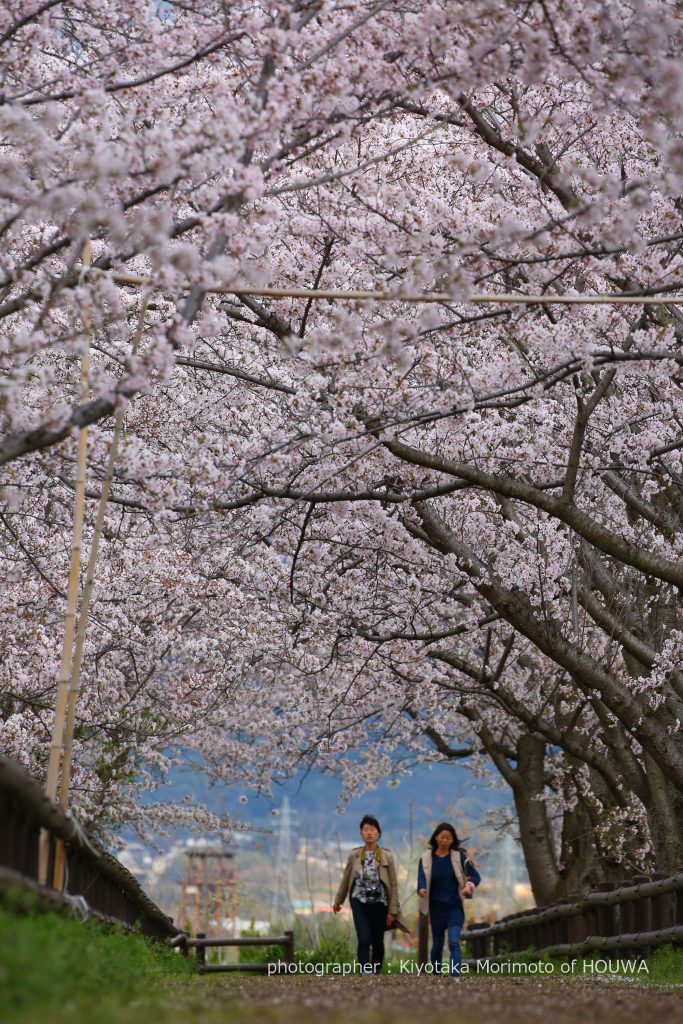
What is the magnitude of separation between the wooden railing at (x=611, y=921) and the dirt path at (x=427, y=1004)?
7.00ft

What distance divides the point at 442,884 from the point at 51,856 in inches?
213

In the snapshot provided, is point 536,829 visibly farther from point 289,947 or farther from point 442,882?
point 442,882

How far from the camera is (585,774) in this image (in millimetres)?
19078

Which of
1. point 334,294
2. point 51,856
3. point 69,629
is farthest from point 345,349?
point 51,856

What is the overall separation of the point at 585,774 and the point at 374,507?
9985mm

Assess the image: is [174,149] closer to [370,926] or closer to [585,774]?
[370,926]

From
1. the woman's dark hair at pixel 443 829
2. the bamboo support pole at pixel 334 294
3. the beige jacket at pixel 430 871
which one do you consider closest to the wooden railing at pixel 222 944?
the beige jacket at pixel 430 871

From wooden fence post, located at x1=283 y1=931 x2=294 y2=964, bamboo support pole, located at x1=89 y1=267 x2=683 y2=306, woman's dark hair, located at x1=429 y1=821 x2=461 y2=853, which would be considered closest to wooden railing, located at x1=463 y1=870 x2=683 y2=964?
woman's dark hair, located at x1=429 y1=821 x2=461 y2=853

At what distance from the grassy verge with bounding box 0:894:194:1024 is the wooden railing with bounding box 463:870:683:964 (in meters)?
5.65

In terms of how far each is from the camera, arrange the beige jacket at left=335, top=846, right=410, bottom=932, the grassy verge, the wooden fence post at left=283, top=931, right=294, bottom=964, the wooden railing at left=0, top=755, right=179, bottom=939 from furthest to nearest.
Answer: the wooden fence post at left=283, top=931, right=294, bottom=964 < the beige jacket at left=335, top=846, right=410, bottom=932 < the wooden railing at left=0, top=755, right=179, bottom=939 < the grassy verge

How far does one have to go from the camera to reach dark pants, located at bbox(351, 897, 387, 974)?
10742 mm

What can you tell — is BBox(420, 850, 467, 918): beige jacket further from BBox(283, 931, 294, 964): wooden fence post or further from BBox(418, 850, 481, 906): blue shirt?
BBox(283, 931, 294, 964): wooden fence post

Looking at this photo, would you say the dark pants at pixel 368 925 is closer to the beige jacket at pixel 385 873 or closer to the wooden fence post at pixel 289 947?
the beige jacket at pixel 385 873

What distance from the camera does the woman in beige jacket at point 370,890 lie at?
421 inches
